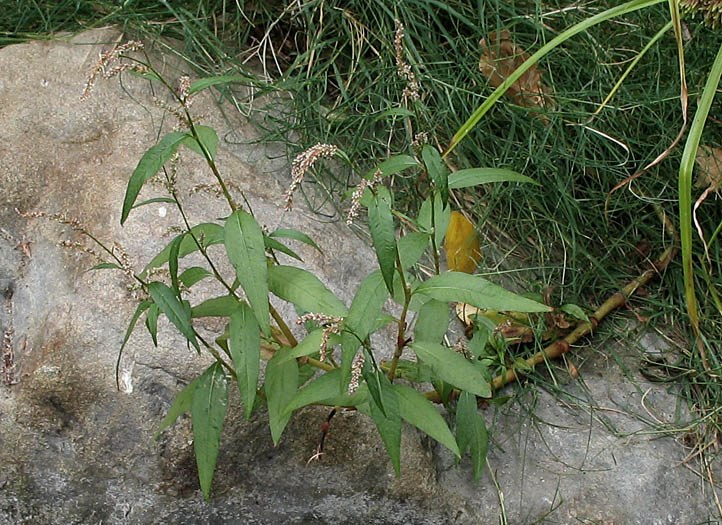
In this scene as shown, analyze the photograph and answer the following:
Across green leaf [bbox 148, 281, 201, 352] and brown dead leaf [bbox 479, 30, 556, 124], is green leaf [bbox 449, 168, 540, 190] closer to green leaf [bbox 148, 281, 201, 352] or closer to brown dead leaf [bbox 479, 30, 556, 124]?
green leaf [bbox 148, 281, 201, 352]

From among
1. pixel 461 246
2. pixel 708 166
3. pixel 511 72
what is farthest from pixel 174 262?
pixel 708 166

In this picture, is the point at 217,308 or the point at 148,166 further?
the point at 217,308

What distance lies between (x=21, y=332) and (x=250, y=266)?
77cm

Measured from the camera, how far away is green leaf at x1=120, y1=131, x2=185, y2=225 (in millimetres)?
1233

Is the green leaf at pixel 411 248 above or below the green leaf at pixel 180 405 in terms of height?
above

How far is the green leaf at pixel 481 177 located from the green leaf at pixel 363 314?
26 centimetres

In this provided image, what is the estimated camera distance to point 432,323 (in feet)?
5.22

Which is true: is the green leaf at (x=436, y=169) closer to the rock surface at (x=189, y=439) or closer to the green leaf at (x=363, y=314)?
the green leaf at (x=363, y=314)

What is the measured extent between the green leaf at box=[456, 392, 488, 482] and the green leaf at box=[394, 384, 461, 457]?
13 cm

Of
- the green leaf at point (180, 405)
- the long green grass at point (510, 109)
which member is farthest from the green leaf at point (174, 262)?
the long green grass at point (510, 109)

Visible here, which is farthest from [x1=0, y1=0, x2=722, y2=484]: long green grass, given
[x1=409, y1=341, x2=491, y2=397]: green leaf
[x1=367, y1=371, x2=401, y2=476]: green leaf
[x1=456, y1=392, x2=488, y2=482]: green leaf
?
[x1=367, y1=371, x2=401, y2=476]: green leaf

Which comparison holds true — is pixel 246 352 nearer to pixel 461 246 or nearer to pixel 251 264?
pixel 251 264

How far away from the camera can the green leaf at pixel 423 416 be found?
1.50 meters

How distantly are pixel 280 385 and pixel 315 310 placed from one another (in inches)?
7.1
